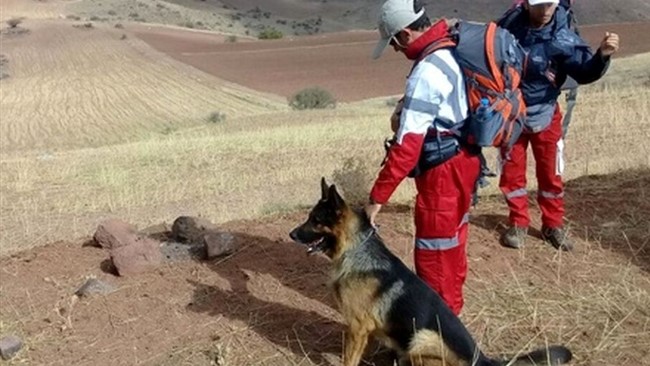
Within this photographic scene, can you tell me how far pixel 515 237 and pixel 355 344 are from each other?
263cm

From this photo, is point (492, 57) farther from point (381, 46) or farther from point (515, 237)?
point (515, 237)

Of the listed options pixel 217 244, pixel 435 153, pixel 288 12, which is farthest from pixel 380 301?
pixel 288 12

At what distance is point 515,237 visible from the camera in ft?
23.0

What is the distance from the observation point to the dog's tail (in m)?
4.76

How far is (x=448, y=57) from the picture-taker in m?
4.88

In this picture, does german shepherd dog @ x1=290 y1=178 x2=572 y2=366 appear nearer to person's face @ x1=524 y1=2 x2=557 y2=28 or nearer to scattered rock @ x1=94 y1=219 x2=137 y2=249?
person's face @ x1=524 y1=2 x2=557 y2=28

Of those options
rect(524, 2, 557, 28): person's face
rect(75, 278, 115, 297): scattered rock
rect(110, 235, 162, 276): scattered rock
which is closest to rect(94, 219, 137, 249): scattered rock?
rect(110, 235, 162, 276): scattered rock

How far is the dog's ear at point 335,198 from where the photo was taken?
4.72m

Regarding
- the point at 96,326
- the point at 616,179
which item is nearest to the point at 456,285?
the point at 96,326

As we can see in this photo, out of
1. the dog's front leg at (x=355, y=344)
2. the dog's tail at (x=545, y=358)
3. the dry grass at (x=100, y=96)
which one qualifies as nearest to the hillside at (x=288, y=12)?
the dry grass at (x=100, y=96)

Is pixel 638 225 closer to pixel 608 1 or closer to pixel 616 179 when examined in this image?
pixel 616 179

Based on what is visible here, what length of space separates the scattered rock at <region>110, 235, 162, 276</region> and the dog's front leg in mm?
2510

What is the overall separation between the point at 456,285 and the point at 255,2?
105 metres

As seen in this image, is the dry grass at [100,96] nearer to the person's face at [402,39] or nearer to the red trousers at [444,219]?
the red trousers at [444,219]
